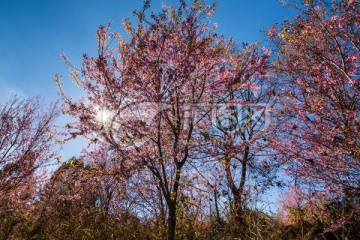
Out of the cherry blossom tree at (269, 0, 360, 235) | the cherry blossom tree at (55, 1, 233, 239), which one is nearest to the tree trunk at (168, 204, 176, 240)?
the cherry blossom tree at (55, 1, 233, 239)

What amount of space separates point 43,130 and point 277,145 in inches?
319

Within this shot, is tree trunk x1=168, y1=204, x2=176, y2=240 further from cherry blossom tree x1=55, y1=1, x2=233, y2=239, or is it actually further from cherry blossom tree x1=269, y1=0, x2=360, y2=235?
cherry blossom tree x1=269, y1=0, x2=360, y2=235

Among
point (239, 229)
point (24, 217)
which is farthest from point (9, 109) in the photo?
point (239, 229)

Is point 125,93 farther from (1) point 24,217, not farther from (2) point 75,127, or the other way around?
(1) point 24,217

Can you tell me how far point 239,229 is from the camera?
180 inches

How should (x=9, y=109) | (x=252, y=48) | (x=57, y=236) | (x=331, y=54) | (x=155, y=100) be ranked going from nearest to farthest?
1. (x=57, y=236)
2. (x=155, y=100)
3. (x=331, y=54)
4. (x=9, y=109)
5. (x=252, y=48)

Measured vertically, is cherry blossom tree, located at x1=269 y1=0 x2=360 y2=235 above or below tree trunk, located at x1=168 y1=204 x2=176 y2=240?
above

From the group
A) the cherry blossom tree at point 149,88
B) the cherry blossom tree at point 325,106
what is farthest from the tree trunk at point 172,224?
the cherry blossom tree at point 325,106

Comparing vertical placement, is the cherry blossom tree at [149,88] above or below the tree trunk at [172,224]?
→ above
